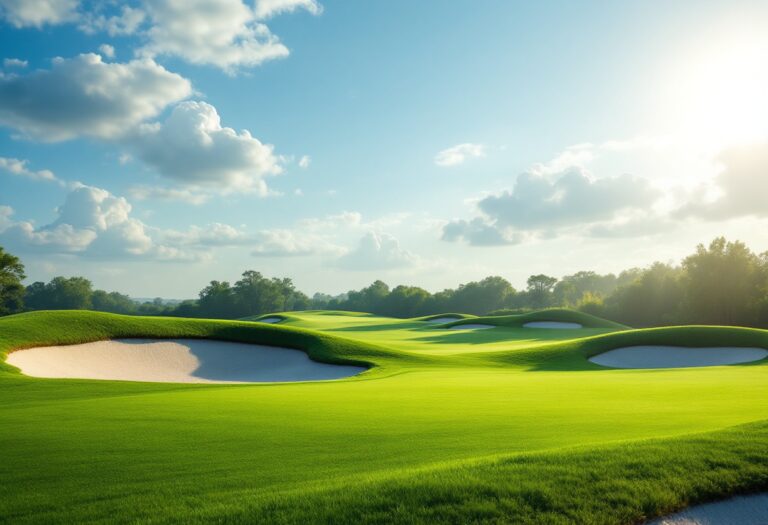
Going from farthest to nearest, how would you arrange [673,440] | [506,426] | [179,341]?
[179,341], [506,426], [673,440]

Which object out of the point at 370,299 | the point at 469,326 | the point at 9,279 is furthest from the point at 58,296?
the point at 469,326

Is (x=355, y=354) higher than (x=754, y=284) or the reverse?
the reverse

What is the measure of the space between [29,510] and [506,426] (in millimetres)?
7368

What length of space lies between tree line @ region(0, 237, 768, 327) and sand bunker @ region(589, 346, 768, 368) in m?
39.7

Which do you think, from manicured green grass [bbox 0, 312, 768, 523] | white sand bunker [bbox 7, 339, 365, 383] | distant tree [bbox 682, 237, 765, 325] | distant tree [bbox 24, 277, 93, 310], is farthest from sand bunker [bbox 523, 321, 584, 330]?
distant tree [bbox 24, 277, 93, 310]

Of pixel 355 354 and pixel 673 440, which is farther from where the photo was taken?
pixel 355 354

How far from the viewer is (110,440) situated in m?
8.45

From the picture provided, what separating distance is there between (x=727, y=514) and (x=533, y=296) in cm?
12829

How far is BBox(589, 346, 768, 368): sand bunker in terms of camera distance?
28.4 metres

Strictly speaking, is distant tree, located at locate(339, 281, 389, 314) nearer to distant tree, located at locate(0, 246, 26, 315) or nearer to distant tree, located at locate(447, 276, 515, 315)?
distant tree, located at locate(447, 276, 515, 315)

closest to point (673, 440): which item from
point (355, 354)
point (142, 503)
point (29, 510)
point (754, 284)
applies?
point (142, 503)

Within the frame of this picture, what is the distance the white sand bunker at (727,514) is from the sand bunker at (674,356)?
24125 mm

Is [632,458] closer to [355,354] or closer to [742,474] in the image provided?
[742,474]

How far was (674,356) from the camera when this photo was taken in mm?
29750
